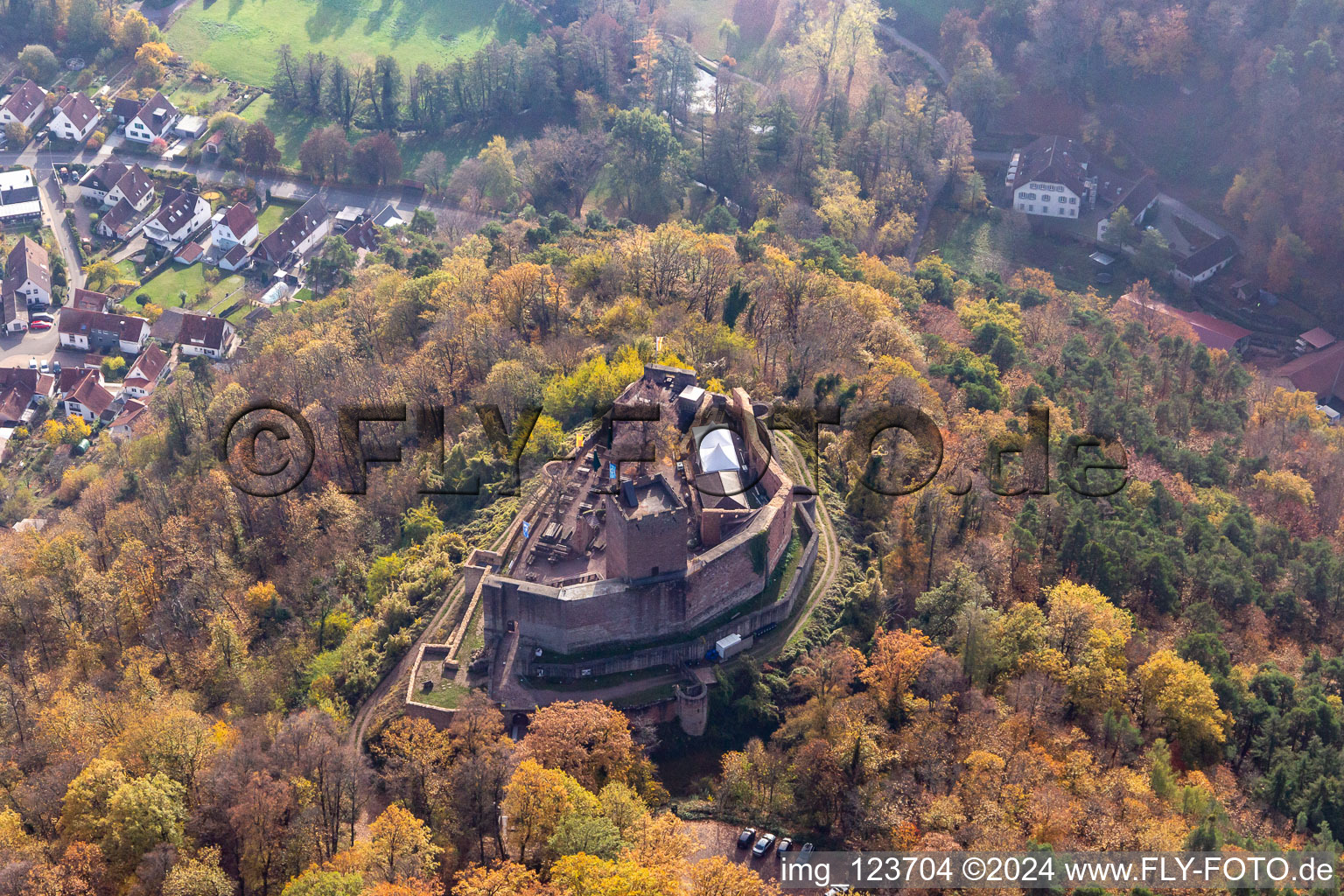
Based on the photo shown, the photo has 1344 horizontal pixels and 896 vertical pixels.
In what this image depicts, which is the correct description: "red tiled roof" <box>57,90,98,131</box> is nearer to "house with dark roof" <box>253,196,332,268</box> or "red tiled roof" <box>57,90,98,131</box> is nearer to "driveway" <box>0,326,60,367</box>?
"house with dark roof" <box>253,196,332,268</box>

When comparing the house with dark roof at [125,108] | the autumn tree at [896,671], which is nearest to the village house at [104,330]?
the house with dark roof at [125,108]

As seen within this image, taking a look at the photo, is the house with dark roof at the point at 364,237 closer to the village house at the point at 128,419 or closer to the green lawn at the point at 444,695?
the village house at the point at 128,419

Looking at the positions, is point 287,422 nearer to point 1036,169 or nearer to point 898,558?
point 898,558

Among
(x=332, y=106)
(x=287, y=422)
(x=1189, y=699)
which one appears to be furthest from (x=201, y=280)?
(x=1189, y=699)

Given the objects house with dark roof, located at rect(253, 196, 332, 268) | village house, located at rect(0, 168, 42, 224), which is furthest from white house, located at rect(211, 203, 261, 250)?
village house, located at rect(0, 168, 42, 224)

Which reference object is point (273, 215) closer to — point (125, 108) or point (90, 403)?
point (125, 108)
